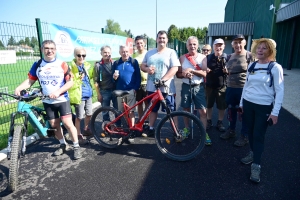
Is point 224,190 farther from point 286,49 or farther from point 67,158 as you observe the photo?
point 286,49

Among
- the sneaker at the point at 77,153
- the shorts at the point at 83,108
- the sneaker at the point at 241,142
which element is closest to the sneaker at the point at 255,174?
the sneaker at the point at 241,142

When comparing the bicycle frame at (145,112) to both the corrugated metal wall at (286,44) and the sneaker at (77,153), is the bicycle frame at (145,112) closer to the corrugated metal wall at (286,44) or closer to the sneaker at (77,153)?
the sneaker at (77,153)

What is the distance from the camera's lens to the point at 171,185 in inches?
98.8

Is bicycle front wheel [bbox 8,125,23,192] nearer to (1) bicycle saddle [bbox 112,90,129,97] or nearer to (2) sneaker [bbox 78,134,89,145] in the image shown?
(2) sneaker [bbox 78,134,89,145]

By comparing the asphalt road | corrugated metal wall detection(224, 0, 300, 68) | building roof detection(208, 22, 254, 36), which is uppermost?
building roof detection(208, 22, 254, 36)

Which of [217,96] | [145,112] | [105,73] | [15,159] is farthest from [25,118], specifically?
[217,96]

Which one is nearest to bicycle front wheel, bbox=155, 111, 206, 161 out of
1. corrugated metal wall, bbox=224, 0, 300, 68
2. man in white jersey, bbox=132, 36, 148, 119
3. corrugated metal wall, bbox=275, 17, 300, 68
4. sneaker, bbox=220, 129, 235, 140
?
sneaker, bbox=220, 129, 235, 140

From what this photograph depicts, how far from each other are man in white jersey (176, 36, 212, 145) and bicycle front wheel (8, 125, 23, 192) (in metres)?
2.41

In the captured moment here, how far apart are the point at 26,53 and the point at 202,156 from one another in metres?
4.63

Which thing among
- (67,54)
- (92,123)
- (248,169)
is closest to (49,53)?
(92,123)

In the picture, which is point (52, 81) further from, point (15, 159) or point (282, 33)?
point (282, 33)

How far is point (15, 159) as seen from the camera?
97.4 inches

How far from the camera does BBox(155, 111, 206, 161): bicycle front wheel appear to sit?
9.86 feet

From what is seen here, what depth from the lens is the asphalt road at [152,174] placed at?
237 centimetres
